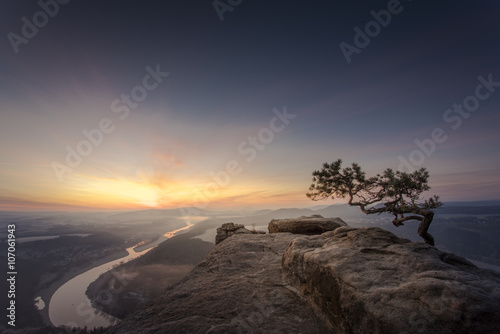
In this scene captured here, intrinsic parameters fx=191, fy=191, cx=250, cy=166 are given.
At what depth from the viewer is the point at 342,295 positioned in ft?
20.8

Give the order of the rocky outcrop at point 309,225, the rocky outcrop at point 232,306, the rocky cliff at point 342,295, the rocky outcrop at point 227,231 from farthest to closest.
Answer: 1. the rocky outcrop at point 227,231
2. the rocky outcrop at point 309,225
3. the rocky outcrop at point 232,306
4. the rocky cliff at point 342,295

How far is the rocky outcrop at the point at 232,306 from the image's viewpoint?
6664 millimetres

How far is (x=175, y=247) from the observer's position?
155 meters

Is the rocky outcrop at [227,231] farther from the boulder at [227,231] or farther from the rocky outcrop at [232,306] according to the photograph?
the rocky outcrop at [232,306]

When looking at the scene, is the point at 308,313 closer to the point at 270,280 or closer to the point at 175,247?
the point at 270,280

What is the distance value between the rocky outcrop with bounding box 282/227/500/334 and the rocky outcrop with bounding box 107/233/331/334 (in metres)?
0.82

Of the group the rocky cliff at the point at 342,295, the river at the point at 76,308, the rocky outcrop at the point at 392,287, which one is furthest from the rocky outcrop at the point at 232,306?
the river at the point at 76,308

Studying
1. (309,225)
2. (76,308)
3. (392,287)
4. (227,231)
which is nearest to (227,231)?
(227,231)

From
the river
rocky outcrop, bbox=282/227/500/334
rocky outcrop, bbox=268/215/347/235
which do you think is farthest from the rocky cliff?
the river

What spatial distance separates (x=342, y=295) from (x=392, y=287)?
150cm

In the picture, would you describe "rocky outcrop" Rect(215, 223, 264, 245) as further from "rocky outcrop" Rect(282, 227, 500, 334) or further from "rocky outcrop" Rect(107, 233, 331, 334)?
"rocky outcrop" Rect(282, 227, 500, 334)

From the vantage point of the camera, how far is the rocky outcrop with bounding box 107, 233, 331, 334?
6.66m

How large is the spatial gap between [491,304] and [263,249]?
10.9m

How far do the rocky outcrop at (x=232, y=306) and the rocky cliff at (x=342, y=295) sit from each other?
1.5 inches
